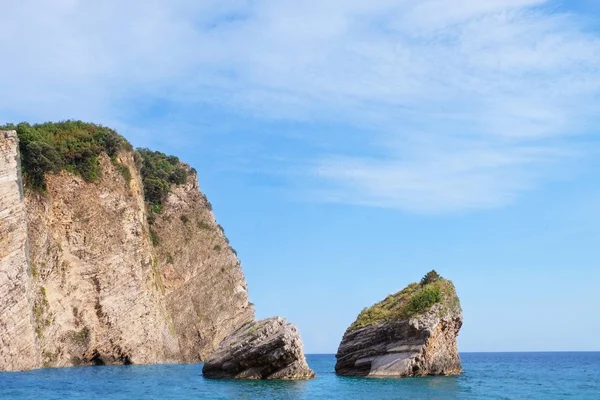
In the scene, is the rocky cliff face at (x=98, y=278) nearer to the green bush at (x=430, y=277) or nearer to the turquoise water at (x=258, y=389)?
the turquoise water at (x=258, y=389)

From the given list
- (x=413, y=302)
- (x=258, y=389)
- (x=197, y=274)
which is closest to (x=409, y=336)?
(x=413, y=302)

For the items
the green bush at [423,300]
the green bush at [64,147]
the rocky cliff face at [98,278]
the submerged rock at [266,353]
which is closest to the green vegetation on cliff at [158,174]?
the rocky cliff face at [98,278]

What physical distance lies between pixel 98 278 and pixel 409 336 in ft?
112

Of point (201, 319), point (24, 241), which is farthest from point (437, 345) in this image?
point (201, 319)

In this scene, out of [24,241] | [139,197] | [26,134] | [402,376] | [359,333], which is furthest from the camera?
[139,197]

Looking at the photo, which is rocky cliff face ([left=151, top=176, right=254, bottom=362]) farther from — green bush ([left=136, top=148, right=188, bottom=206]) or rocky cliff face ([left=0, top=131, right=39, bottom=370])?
rocky cliff face ([left=0, top=131, right=39, bottom=370])

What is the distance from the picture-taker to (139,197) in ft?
248

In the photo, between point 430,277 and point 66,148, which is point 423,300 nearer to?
point 430,277

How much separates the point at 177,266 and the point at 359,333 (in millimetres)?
44806

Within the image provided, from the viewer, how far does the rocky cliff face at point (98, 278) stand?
51.3 metres

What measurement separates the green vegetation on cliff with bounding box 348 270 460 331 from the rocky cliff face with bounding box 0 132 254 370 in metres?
25.3

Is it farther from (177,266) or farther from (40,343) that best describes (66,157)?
(177,266)

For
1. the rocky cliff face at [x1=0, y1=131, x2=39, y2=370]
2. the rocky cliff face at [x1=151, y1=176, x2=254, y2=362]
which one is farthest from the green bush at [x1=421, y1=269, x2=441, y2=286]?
the rocky cliff face at [x1=151, y1=176, x2=254, y2=362]

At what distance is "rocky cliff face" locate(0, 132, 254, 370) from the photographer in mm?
51312
